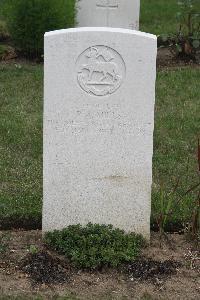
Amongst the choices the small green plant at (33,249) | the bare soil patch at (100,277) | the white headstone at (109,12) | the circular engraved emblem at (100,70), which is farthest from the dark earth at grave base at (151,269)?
the white headstone at (109,12)

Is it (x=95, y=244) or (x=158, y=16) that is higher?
(x=158, y=16)

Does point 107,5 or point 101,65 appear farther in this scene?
point 107,5

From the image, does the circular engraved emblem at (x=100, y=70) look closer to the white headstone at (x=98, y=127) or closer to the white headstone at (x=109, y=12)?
the white headstone at (x=98, y=127)

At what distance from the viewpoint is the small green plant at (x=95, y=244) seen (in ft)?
14.7

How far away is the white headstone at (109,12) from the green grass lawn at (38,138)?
1.06 meters

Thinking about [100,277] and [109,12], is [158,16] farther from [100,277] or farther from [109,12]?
[100,277]

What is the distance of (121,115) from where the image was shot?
4.50 meters

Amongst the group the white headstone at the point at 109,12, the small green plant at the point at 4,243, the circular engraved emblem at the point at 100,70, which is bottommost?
the small green plant at the point at 4,243

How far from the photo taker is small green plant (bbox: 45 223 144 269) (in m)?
4.47

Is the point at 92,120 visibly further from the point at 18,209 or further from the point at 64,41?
the point at 18,209

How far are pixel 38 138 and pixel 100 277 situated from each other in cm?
255

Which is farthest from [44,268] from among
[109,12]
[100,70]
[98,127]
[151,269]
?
[109,12]

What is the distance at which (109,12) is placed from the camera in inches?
380

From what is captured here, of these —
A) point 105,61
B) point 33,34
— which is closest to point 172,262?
point 105,61
